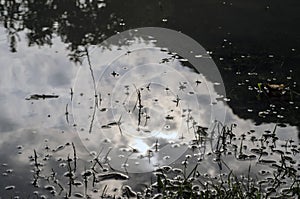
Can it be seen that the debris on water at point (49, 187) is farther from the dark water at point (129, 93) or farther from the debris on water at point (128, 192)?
the debris on water at point (128, 192)

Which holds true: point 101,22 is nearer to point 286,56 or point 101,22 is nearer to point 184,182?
point 286,56

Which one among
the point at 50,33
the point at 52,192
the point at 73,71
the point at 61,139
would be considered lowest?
the point at 52,192

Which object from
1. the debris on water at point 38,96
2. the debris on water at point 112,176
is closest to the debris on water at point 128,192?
the debris on water at point 112,176

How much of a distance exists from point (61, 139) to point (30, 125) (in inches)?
15.4

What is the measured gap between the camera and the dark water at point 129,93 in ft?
13.2

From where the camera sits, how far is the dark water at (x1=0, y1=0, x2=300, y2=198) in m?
4.01

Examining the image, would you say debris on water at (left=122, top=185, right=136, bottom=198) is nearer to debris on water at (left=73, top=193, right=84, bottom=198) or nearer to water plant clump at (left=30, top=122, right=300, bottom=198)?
water plant clump at (left=30, top=122, right=300, bottom=198)

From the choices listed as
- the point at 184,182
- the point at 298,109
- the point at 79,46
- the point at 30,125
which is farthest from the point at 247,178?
the point at 79,46

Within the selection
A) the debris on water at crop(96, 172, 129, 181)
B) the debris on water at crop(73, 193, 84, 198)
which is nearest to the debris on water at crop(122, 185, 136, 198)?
the debris on water at crop(96, 172, 129, 181)

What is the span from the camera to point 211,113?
477cm

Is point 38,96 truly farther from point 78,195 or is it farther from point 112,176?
point 78,195

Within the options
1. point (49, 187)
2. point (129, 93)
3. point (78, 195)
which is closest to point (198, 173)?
point (78, 195)

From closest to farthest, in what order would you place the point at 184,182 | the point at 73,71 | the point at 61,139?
the point at 184,182, the point at 61,139, the point at 73,71

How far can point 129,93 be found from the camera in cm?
515
